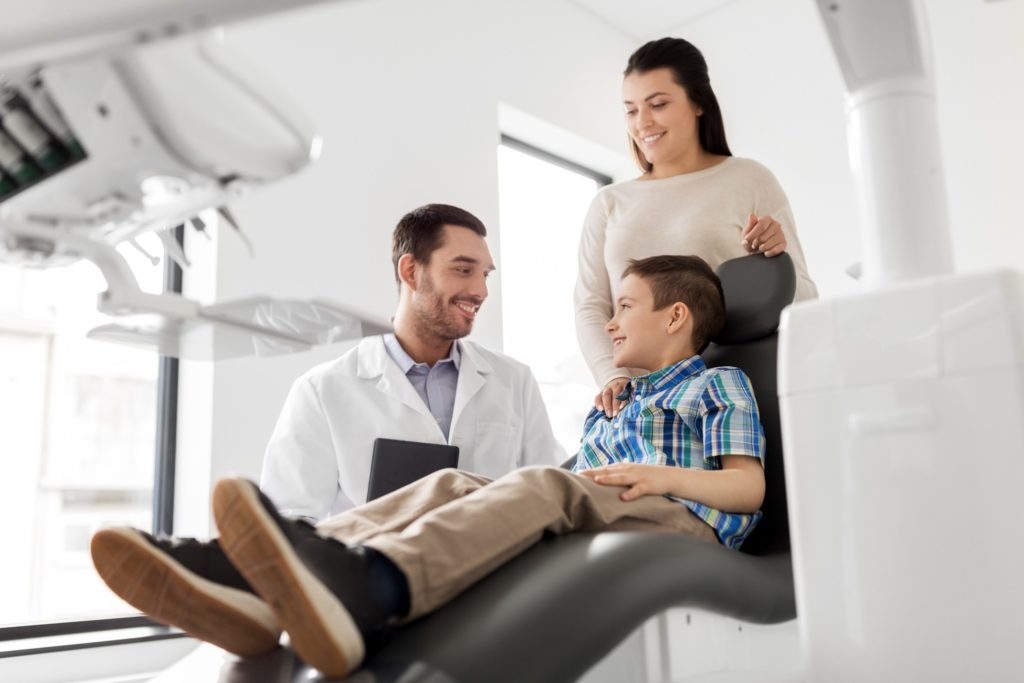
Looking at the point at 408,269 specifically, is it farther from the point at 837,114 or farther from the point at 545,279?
the point at 837,114

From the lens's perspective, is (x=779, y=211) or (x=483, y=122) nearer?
(x=779, y=211)

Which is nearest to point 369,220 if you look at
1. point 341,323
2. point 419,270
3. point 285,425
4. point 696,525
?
point 419,270

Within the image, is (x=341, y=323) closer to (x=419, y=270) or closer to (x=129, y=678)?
(x=419, y=270)

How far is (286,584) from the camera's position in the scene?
33.2 inches

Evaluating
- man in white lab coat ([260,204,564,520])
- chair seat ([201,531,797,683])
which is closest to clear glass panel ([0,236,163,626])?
man in white lab coat ([260,204,564,520])

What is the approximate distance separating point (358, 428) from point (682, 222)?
802mm

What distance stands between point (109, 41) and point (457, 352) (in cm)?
164

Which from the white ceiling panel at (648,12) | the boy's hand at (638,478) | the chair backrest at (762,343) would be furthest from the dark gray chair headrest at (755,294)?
the white ceiling panel at (648,12)

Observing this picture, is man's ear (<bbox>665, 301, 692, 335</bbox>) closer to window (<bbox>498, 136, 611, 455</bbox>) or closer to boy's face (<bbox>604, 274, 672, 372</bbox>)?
boy's face (<bbox>604, 274, 672, 372</bbox>)

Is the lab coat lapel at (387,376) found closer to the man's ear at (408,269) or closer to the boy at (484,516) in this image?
the man's ear at (408,269)

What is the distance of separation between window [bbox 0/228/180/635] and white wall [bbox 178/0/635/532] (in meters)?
0.21

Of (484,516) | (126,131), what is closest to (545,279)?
(484,516)

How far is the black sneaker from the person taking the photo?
84 centimetres

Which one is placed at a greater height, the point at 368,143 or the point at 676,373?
the point at 368,143
